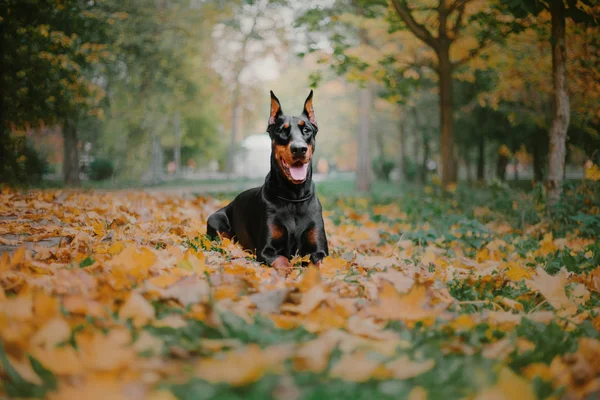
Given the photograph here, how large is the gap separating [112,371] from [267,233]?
101 inches

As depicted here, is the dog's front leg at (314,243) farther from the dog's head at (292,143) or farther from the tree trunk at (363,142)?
the tree trunk at (363,142)

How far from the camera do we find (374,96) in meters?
23.7

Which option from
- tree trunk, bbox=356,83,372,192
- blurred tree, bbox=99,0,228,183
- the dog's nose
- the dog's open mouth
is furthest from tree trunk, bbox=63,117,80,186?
the dog's nose

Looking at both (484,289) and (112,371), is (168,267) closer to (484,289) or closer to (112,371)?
(112,371)

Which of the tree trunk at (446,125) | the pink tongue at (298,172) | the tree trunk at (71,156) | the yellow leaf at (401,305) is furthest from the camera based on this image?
the tree trunk at (71,156)

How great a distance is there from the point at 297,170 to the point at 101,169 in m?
27.2

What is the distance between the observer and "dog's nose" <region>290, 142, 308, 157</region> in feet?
12.1

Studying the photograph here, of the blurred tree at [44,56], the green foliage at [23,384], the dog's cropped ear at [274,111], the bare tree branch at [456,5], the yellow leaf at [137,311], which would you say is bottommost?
the green foliage at [23,384]

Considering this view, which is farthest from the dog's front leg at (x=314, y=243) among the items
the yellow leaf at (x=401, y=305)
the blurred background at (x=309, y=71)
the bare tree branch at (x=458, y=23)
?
the bare tree branch at (x=458, y=23)

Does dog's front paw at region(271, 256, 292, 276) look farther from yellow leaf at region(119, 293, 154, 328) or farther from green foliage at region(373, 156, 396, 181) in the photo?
green foliage at region(373, 156, 396, 181)

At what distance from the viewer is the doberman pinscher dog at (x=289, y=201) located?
3.83 m

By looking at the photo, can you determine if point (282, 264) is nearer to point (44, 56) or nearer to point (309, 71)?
point (44, 56)

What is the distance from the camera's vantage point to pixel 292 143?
372cm

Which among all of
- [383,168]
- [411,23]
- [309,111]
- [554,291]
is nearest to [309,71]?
[411,23]
